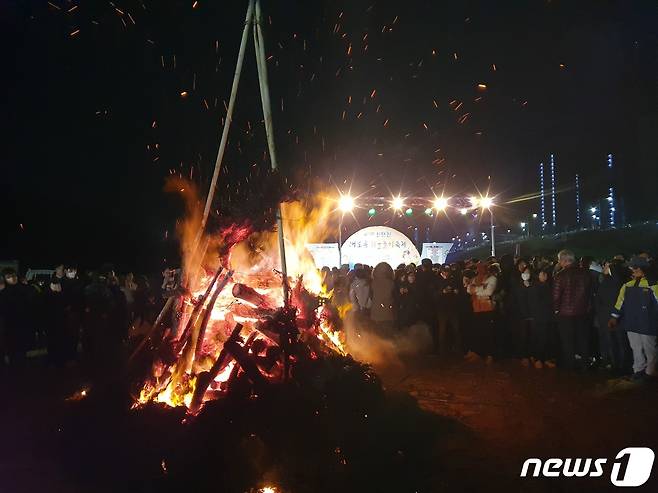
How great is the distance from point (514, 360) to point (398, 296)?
10.2ft

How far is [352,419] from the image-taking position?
617cm

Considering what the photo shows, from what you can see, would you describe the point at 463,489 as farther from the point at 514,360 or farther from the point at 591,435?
the point at 514,360

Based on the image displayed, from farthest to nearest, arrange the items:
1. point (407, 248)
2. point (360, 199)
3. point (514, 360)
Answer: point (360, 199) → point (407, 248) → point (514, 360)

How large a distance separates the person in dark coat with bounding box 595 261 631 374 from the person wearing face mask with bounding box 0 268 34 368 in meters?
11.1

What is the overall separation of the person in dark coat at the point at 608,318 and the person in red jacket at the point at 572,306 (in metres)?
0.27

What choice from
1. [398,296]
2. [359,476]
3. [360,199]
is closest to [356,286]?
[398,296]

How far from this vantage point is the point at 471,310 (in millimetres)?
11102

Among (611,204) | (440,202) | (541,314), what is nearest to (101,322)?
(541,314)

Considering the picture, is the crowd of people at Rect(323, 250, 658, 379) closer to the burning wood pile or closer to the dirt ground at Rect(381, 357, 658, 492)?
the dirt ground at Rect(381, 357, 658, 492)

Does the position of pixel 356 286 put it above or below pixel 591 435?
above

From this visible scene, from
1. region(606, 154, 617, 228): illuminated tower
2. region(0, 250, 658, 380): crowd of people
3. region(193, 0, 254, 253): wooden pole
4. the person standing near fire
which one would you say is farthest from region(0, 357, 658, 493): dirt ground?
region(606, 154, 617, 228): illuminated tower

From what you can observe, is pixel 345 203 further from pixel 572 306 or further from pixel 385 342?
pixel 572 306

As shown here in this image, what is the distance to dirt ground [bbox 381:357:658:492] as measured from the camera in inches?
203

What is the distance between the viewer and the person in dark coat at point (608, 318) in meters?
9.02
